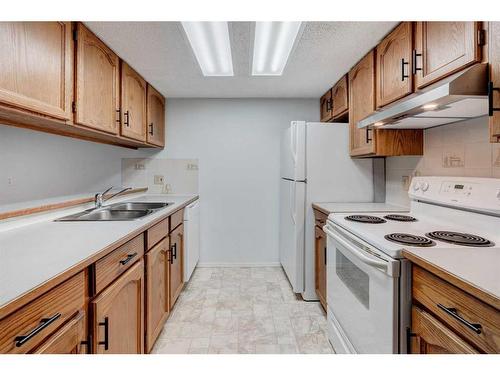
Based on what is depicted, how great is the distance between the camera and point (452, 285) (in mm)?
848

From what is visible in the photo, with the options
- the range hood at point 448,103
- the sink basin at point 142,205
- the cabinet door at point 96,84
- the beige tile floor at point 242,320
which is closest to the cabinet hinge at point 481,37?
the range hood at point 448,103

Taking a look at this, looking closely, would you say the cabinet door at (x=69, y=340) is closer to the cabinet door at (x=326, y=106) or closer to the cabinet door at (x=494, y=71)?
the cabinet door at (x=494, y=71)

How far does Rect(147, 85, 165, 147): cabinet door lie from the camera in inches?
105

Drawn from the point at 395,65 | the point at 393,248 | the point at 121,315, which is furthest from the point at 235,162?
the point at 393,248

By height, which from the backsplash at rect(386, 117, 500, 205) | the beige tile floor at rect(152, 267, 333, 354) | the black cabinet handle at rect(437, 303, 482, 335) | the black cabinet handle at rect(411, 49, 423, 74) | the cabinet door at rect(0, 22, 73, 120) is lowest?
the beige tile floor at rect(152, 267, 333, 354)

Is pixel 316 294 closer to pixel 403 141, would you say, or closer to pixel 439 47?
pixel 403 141

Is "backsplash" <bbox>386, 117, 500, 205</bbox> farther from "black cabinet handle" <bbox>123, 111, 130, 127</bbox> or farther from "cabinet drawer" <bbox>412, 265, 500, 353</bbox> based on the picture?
"black cabinet handle" <bbox>123, 111, 130, 127</bbox>

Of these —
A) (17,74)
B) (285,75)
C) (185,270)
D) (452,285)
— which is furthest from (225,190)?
(452,285)

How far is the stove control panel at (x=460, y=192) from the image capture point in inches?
50.0

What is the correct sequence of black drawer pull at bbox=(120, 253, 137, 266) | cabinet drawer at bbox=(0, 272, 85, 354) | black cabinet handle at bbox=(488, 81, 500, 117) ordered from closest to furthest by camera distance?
cabinet drawer at bbox=(0, 272, 85, 354) → black cabinet handle at bbox=(488, 81, 500, 117) → black drawer pull at bbox=(120, 253, 137, 266)

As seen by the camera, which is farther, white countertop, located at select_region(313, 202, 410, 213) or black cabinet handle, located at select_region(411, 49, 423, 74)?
white countertop, located at select_region(313, 202, 410, 213)

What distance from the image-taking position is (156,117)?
2855 millimetres

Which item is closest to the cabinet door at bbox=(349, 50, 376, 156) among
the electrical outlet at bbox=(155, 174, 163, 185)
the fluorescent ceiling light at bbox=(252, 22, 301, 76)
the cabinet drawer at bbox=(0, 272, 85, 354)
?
the fluorescent ceiling light at bbox=(252, 22, 301, 76)

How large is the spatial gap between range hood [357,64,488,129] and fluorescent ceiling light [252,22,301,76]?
2.37ft
